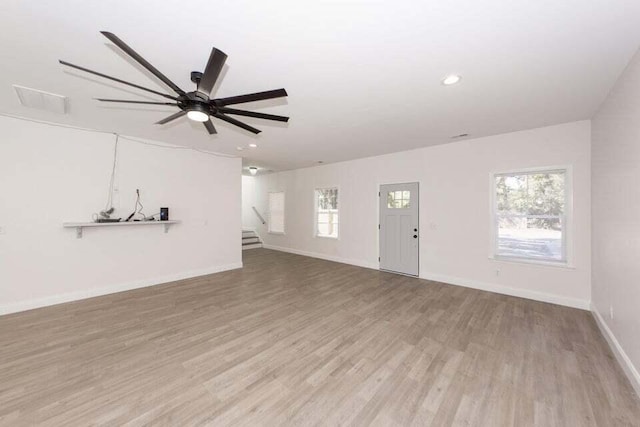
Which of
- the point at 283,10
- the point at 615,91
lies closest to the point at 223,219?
the point at 283,10

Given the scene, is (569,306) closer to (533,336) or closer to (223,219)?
(533,336)

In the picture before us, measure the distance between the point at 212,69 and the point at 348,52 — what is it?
1.10 metres

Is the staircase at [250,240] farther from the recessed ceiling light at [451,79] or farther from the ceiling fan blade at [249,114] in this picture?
the recessed ceiling light at [451,79]

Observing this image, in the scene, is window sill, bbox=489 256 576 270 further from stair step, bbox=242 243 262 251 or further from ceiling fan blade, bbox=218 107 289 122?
stair step, bbox=242 243 262 251

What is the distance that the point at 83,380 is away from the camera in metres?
2.04

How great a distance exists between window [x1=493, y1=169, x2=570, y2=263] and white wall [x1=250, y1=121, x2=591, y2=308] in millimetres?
159

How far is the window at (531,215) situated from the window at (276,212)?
6066 millimetres

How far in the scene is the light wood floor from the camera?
68.3 inches

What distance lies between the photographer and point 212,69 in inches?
64.8

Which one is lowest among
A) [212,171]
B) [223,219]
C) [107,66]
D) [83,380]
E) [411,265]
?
[83,380]

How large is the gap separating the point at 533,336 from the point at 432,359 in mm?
1448

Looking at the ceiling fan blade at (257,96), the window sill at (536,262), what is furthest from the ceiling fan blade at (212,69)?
the window sill at (536,262)

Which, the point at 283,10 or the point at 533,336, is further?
the point at 533,336

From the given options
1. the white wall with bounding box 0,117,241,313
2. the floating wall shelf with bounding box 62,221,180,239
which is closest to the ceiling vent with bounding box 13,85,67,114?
the white wall with bounding box 0,117,241,313
